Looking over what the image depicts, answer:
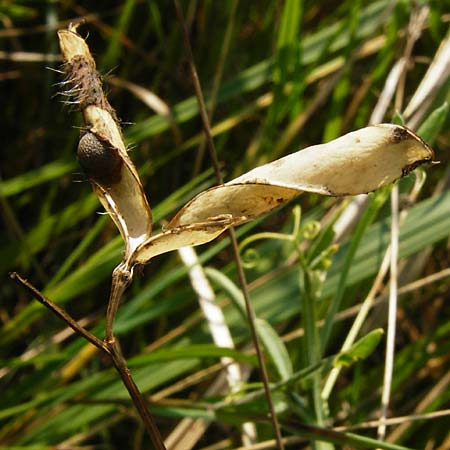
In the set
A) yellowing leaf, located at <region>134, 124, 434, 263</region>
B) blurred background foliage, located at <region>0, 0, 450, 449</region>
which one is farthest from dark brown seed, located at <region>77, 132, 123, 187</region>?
blurred background foliage, located at <region>0, 0, 450, 449</region>

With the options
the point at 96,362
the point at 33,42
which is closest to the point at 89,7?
the point at 33,42

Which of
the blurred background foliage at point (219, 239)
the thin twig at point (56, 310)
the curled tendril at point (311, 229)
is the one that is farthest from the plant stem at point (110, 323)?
the curled tendril at point (311, 229)

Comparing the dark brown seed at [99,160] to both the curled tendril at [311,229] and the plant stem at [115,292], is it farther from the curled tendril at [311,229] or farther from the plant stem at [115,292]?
the curled tendril at [311,229]

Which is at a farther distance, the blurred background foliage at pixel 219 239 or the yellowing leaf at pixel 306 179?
the blurred background foliage at pixel 219 239

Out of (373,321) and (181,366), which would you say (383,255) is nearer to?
(373,321)

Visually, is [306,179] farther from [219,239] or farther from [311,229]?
[219,239]
